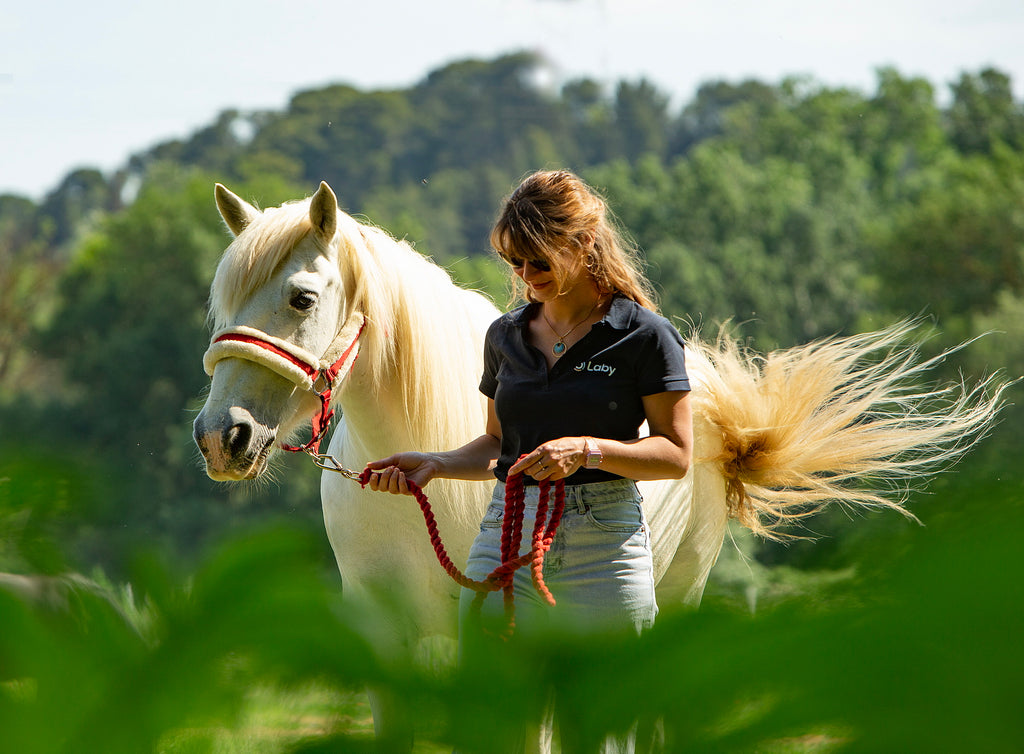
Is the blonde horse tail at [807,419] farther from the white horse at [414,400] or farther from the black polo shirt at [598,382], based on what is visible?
the black polo shirt at [598,382]

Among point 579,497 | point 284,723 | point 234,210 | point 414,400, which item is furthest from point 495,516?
point 284,723

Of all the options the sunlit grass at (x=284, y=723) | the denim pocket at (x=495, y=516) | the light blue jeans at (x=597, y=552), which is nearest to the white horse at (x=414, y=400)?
the light blue jeans at (x=597, y=552)

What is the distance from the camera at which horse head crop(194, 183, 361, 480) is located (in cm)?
279

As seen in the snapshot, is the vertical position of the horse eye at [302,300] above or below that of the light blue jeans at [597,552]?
above

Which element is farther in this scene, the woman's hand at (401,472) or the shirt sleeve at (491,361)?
the shirt sleeve at (491,361)

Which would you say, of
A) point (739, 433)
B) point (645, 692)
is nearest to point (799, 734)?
point (645, 692)

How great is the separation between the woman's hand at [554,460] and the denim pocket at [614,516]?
0.36 meters

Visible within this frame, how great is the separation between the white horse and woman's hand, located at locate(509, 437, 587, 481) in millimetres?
653

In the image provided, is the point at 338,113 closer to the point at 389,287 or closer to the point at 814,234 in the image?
the point at 814,234

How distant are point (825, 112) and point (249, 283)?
185 feet

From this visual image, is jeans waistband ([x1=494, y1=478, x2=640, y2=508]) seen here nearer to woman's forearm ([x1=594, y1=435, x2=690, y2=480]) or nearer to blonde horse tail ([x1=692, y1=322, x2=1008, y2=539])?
woman's forearm ([x1=594, y1=435, x2=690, y2=480])

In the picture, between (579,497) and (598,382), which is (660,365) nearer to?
(598,382)

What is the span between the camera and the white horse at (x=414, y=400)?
2.92 metres

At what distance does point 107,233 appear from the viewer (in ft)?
129
